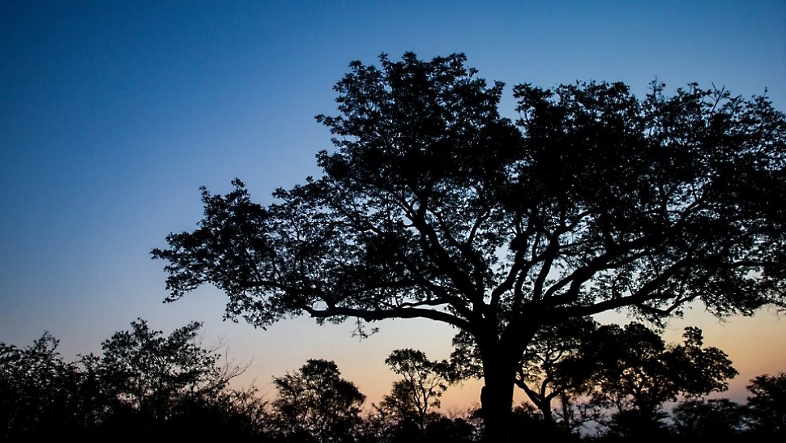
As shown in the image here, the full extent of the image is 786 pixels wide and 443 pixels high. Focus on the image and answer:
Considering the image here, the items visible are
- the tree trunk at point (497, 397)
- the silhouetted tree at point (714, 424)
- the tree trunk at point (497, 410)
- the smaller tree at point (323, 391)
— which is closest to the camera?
the tree trunk at point (497, 410)

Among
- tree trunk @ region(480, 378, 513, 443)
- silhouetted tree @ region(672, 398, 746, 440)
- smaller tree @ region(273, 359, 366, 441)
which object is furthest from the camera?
smaller tree @ region(273, 359, 366, 441)

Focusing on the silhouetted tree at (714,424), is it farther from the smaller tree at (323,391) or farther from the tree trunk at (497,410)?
the smaller tree at (323,391)

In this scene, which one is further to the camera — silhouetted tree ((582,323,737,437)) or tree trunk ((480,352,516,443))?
silhouetted tree ((582,323,737,437))

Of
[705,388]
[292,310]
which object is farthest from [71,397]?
[705,388]

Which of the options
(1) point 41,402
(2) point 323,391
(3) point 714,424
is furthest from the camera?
(2) point 323,391

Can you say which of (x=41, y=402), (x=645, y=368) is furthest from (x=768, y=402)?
(x=41, y=402)

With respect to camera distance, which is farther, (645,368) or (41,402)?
(645,368)

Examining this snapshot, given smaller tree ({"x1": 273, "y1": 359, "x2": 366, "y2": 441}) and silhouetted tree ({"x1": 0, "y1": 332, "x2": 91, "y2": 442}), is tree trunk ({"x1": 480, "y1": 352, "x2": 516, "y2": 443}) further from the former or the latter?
smaller tree ({"x1": 273, "y1": 359, "x2": 366, "y2": 441})

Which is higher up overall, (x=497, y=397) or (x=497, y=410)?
(x=497, y=397)

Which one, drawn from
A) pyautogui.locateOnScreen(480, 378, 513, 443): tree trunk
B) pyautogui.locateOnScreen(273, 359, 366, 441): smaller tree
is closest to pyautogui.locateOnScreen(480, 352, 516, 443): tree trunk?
pyautogui.locateOnScreen(480, 378, 513, 443): tree trunk

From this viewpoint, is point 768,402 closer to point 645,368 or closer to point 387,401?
point 645,368

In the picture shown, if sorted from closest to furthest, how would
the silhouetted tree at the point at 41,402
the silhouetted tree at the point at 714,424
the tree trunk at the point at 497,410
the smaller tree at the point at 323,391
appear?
1. the silhouetted tree at the point at 41,402
2. the tree trunk at the point at 497,410
3. the silhouetted tree at the point at 714,424
4. the smaller tree at the point at 323,391

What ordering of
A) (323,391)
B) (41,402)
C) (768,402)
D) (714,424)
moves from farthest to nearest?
1. (323,391)
2. (768,402)
3. (714,424)
4. (41,402)

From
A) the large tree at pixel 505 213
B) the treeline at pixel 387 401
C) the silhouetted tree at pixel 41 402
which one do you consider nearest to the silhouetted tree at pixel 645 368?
the treeline at pixel 387 401
